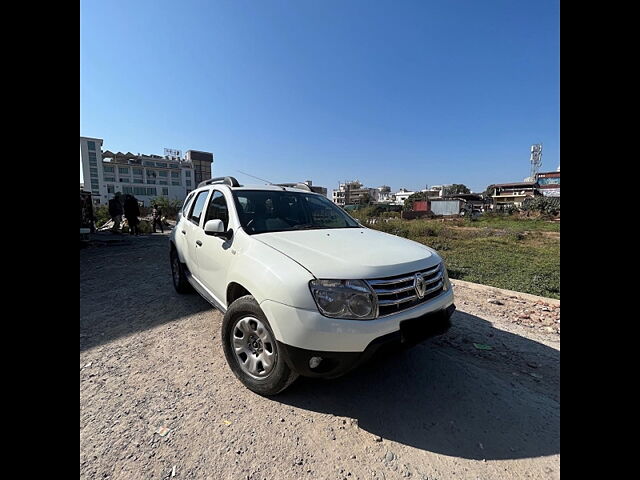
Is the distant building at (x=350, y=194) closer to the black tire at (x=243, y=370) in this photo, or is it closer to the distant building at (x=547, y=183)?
the distant building at (x=547, y=183)

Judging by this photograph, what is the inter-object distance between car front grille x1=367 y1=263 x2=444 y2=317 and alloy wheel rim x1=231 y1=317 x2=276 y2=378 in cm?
82

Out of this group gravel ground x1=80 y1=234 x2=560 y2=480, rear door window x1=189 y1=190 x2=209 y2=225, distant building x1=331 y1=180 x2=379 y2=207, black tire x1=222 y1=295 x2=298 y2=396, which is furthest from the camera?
distant building x1=331 y1=180 x2=379 y2=207

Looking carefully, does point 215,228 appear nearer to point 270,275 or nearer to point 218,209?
point 218,209

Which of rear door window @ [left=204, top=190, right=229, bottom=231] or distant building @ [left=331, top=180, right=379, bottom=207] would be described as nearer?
rear door window @ [left=204, top=190, right=229, bottom=231]

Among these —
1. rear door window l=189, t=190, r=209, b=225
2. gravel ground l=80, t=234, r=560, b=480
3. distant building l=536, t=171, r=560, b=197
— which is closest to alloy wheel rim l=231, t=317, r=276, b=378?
gravel ground l=80, t=234, r=560, b=480

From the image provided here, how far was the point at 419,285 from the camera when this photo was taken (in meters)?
2.10

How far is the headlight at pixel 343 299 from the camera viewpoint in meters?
1.82

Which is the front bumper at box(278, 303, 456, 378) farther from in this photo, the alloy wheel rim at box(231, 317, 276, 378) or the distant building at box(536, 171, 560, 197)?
the distant building at box(536, 171, 560, 197)

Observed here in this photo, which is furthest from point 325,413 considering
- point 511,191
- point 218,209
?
point 511,191

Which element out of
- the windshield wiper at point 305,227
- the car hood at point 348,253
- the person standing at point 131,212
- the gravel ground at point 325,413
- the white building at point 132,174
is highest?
the white building at point 132,174

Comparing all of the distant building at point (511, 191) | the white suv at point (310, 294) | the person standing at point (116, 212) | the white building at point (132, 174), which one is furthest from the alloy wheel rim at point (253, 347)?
the distant building at point (511, 191)

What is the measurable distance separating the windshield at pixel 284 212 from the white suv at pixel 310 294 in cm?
2

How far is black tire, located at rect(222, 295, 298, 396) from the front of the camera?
6.63ft
